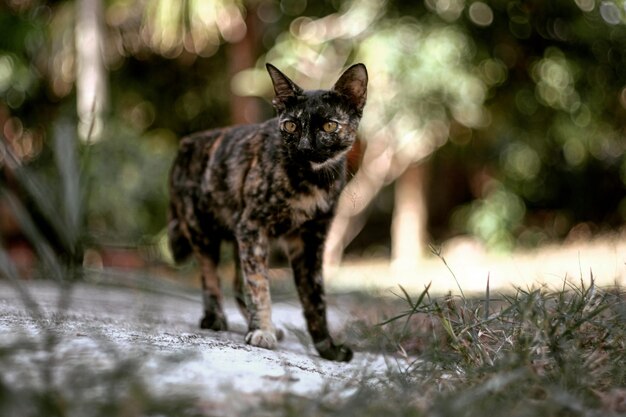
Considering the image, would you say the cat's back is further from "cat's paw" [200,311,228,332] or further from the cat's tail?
"cat's paw" [200,311,228,332]

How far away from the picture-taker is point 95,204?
898 cm

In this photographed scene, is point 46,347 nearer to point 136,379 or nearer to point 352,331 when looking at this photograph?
point 136,379

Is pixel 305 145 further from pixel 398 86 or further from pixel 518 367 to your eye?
pixel 398 86

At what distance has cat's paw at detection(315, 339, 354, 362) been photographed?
3.72 meters

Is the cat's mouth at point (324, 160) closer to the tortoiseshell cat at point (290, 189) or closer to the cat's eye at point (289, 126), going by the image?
the tortoiseshell cat at point (290, 189)

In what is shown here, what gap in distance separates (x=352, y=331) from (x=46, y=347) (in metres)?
2.43

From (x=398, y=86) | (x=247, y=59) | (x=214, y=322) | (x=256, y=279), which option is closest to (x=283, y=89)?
(x=256, y=279)

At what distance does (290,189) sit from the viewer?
12.2 feet

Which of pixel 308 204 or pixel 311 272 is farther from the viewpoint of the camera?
pixel 311 272

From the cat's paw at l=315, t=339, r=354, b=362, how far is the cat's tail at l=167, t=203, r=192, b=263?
3.92 ft

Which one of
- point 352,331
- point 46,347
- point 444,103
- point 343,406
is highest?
point 444,103

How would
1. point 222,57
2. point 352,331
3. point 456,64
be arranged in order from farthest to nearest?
point 222,57, point 456,64, point 352,331

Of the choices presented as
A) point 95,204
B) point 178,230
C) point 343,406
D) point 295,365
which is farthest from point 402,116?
point 343,406

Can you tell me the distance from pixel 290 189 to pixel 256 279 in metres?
0.47
